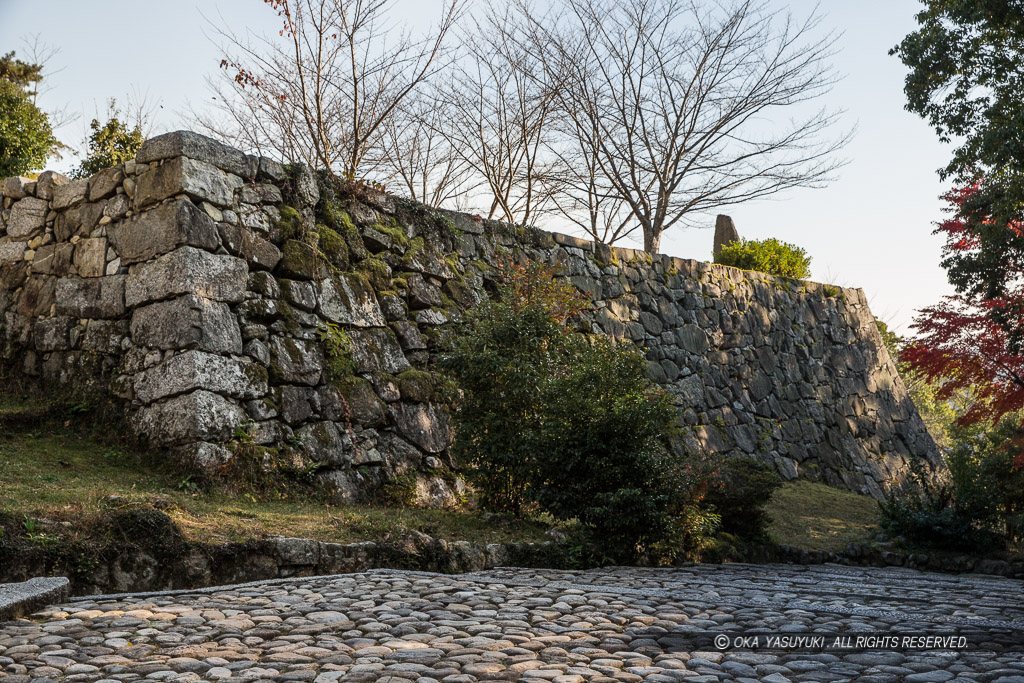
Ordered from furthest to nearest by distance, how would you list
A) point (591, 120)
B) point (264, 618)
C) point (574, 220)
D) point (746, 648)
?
point (574, 220), point (591, 120), point (264, 618), point (746, 648)

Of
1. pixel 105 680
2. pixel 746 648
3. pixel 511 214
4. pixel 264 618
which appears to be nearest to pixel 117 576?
pixel 264 618

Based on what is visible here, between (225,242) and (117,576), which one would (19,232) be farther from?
(117,576)

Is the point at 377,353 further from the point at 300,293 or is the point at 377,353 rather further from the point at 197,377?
the point at 197,377

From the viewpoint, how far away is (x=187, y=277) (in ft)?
27.9

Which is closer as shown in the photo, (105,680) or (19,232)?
(105,680)

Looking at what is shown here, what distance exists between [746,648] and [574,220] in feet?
52.5

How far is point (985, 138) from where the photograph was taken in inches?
307

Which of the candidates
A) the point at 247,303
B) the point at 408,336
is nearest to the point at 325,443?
the point at 247,303

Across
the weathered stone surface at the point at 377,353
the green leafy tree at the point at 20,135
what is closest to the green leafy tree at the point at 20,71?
the green leafy tree at the point at 20,135

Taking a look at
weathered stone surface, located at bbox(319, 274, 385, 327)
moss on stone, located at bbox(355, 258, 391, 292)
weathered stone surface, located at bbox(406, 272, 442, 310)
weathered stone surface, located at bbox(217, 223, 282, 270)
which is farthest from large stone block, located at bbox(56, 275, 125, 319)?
weathered stone surface, located at bbox(406, 272, 442, 310)

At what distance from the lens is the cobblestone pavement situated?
3.69 m

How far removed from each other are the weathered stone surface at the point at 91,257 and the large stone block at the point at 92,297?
0.09 metres

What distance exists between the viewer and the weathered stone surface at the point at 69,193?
9859 mm

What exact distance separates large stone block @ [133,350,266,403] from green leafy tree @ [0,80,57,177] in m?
7.12
